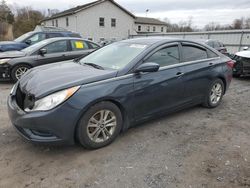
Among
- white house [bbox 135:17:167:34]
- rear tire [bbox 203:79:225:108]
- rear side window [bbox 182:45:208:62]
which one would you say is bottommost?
rear tire [bbox 203:79:225:108]

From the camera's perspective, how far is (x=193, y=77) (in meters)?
4.46

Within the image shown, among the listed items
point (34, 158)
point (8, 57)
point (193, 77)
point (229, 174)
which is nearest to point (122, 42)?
point (193, 77)

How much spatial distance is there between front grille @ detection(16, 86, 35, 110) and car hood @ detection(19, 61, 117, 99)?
51mm

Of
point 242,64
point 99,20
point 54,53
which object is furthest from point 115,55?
point 99,20

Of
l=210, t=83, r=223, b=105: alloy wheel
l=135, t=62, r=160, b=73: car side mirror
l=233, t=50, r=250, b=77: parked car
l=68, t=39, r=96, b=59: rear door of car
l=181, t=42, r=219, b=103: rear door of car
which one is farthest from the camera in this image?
l=233, t=50, r=250, b=77: parked car

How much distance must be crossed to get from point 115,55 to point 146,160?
5.99 feet

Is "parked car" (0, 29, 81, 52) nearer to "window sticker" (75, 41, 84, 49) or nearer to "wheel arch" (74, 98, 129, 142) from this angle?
"window sticker" (75, 41, 84, 49)

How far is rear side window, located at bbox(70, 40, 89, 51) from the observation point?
8141 mm

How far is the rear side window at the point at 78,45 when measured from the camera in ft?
26.7

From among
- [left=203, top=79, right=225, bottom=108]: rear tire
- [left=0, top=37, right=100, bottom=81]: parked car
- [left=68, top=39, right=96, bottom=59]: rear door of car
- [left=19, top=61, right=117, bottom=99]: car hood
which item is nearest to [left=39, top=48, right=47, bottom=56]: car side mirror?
[left=0, top=37, right=100, bottom=81]: parked car

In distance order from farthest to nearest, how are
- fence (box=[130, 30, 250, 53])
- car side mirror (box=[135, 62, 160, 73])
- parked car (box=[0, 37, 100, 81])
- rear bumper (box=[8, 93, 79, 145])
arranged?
fence (box=[130, 30, 250, 53]) < parked car (box=[0, 37, 100, 81]) < car side mirror (box=[135, 62, 160, 73]) < rear bumper (box=[8, 93, 79, 145])

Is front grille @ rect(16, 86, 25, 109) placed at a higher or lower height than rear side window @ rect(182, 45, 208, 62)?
lower

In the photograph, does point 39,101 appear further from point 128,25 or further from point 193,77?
point 128,25

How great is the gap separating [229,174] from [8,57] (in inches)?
263
